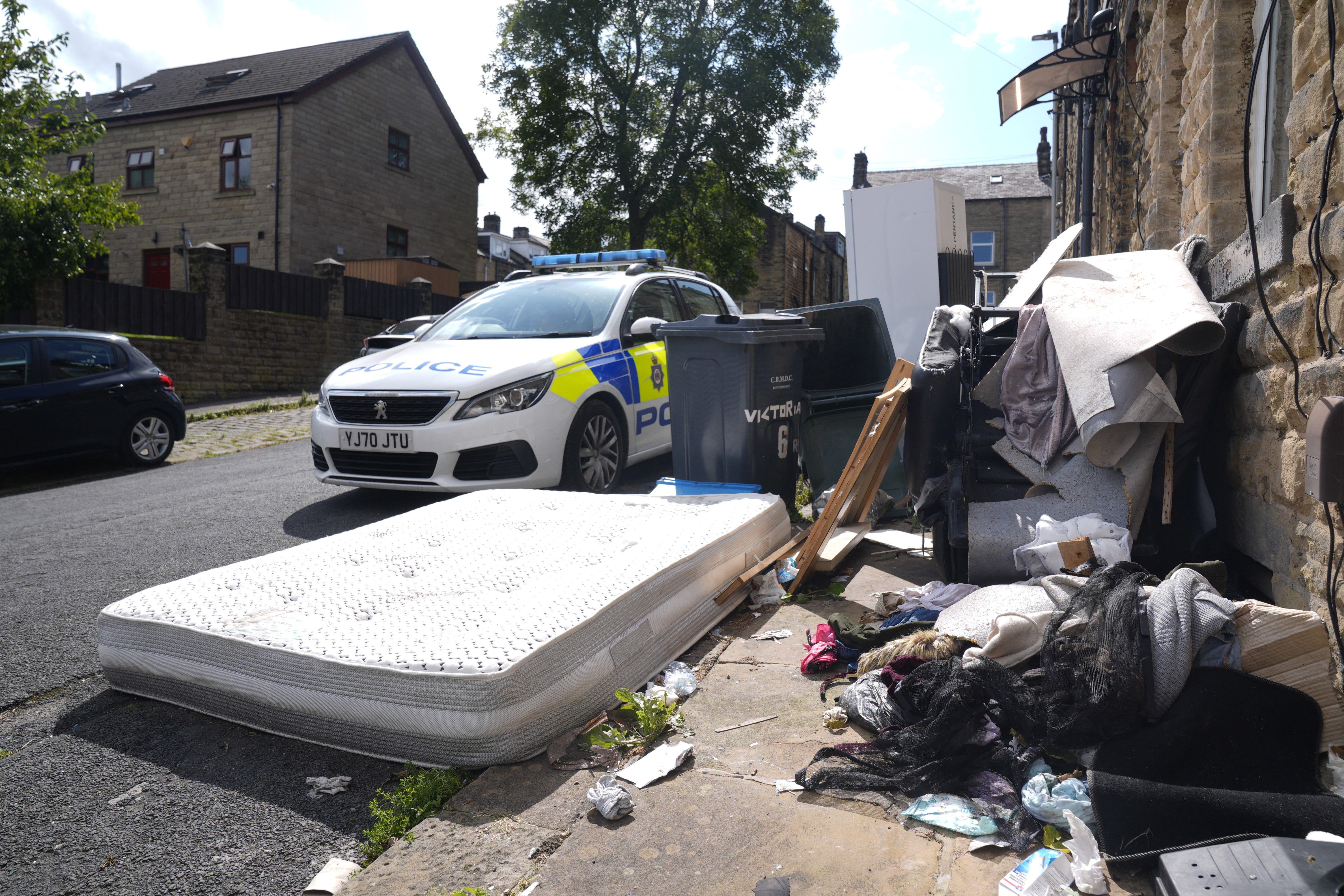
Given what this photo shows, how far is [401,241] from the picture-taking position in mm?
27625

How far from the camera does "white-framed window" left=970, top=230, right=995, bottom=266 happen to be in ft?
124

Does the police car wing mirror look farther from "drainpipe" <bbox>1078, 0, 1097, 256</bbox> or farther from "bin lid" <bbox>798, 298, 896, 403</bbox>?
"drainpipe" <bbox>1078, 0, 1097, 256</bbox>

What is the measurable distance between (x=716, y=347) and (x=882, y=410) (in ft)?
4.04

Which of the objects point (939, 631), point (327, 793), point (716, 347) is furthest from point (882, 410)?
point (327, 793)

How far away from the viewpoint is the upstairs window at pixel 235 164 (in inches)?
955

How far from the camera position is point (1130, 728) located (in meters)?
2.22

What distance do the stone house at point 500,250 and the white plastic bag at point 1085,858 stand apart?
26197mm

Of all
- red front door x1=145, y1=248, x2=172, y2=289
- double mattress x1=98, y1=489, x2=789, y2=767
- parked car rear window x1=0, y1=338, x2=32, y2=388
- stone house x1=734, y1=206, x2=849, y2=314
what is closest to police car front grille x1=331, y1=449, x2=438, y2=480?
double mattress x1=98, y1=489, x2=789, y2=767

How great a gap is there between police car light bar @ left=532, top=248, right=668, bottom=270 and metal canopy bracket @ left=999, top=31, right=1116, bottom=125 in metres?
4.17

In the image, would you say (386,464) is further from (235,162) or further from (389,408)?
(235,162)

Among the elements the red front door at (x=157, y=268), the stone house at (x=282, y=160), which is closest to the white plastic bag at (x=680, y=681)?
the stone house at (x=282, y=160)

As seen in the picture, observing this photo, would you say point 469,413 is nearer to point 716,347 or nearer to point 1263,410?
point 716,347

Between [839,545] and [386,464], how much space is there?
309 cm

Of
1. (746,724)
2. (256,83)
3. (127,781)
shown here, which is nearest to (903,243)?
(746,724)
